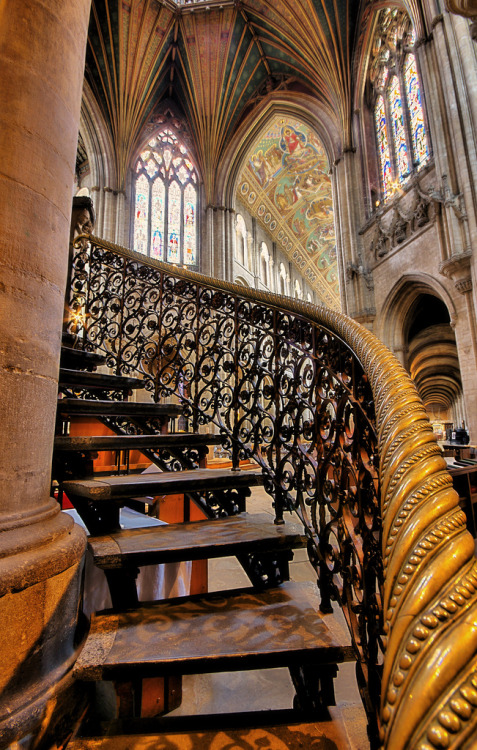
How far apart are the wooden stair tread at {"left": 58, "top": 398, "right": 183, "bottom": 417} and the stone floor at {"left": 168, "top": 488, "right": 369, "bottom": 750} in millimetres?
1562

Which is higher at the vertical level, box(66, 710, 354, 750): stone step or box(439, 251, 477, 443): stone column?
box(439, 251, 477, 443): stone column

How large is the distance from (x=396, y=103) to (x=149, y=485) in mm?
12321

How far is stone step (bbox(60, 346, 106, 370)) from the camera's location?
2.77 m

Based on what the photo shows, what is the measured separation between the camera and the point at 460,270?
285 inches

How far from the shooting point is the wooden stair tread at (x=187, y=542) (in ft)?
4.79

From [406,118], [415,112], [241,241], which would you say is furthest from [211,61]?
[415,112]

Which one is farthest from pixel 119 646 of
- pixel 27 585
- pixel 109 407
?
pixel 109 407

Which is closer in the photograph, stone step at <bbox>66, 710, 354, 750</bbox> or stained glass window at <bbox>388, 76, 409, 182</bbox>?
stone step at <bbox>66, 710, 354, 750</bbox>

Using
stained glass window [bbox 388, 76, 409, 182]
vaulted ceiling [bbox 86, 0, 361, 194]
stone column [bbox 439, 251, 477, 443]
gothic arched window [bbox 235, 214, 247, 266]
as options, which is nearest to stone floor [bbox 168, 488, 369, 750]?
stone column [bbox 439, 251, 477, 443]

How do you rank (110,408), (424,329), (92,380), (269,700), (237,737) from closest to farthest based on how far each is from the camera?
(237,737), (269,700), (110,408), (92,380), (424,329)

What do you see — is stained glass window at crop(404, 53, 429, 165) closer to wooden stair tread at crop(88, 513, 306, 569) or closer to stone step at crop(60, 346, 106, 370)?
stone step at crop(60, 346, 106, 370)

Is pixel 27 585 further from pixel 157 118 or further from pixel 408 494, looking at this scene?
pixel 157 118

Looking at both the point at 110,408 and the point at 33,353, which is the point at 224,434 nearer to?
the point at 110,408

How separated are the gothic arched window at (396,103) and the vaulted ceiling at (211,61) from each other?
1.23m
